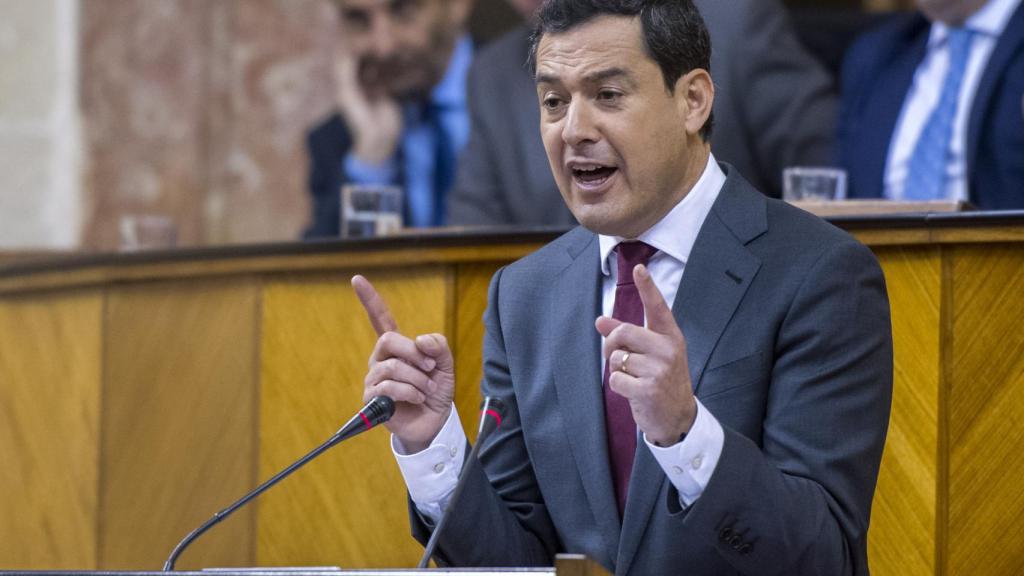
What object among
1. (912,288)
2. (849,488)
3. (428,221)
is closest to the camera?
(849,488)

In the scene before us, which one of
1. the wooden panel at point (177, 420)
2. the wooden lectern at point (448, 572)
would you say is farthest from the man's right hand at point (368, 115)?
the wooden lectern at point (448, 572)

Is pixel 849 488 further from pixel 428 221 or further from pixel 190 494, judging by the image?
pixel 428 221

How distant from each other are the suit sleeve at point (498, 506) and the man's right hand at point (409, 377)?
100 mm

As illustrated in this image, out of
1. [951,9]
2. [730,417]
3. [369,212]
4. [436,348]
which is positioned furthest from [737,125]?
[436,348]

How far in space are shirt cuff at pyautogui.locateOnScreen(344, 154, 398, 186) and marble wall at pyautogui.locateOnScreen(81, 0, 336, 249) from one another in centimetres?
80

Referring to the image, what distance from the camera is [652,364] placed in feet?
6.49

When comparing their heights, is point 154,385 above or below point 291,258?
below

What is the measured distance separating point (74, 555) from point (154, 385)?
52 centimetres

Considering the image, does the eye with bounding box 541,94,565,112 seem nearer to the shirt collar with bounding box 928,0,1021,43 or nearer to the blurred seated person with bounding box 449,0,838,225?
the blurred seated person with bounding box 449,0,838,225

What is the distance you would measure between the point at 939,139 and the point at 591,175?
1776mm

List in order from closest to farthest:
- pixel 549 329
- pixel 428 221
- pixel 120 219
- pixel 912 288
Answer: pixel 549 329 < pixel 912 288 < pixel 428 221 < pixel 120 219

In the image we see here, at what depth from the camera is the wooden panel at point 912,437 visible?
281 centimetres

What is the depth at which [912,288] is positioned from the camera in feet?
9.44

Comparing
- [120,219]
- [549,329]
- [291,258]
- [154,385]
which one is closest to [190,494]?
[154,385]
